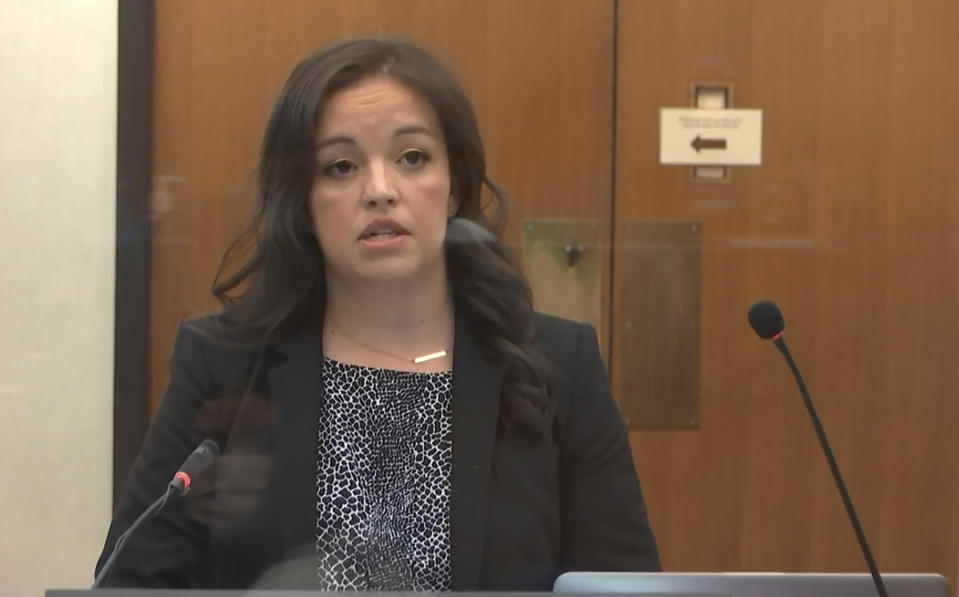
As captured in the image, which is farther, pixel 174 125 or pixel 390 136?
pixel 174 125

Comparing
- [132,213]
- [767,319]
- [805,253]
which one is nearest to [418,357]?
[767,319]

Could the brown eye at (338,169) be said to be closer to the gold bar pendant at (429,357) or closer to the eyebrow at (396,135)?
the eyebrow at (396,135)

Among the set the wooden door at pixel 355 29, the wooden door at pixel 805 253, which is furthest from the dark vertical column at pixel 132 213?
the wooden door at pixel 805 253

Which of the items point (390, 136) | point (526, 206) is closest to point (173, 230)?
point (526, 206)

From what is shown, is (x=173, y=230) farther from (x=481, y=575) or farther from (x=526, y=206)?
(x=481, y=575)

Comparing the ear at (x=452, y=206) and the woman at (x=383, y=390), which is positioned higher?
the ear at (x=452, y=206)

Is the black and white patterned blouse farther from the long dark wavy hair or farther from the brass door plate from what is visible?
the brass door plate

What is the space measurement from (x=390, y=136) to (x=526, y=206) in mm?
778

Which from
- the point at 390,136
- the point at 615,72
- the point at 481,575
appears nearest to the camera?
the point at 481,575

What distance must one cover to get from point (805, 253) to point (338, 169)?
114 centimetres

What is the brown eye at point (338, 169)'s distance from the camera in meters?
1.40

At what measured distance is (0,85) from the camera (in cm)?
205

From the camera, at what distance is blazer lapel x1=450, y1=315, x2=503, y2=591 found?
1.28m

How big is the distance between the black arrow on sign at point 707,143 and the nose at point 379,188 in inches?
38.0
